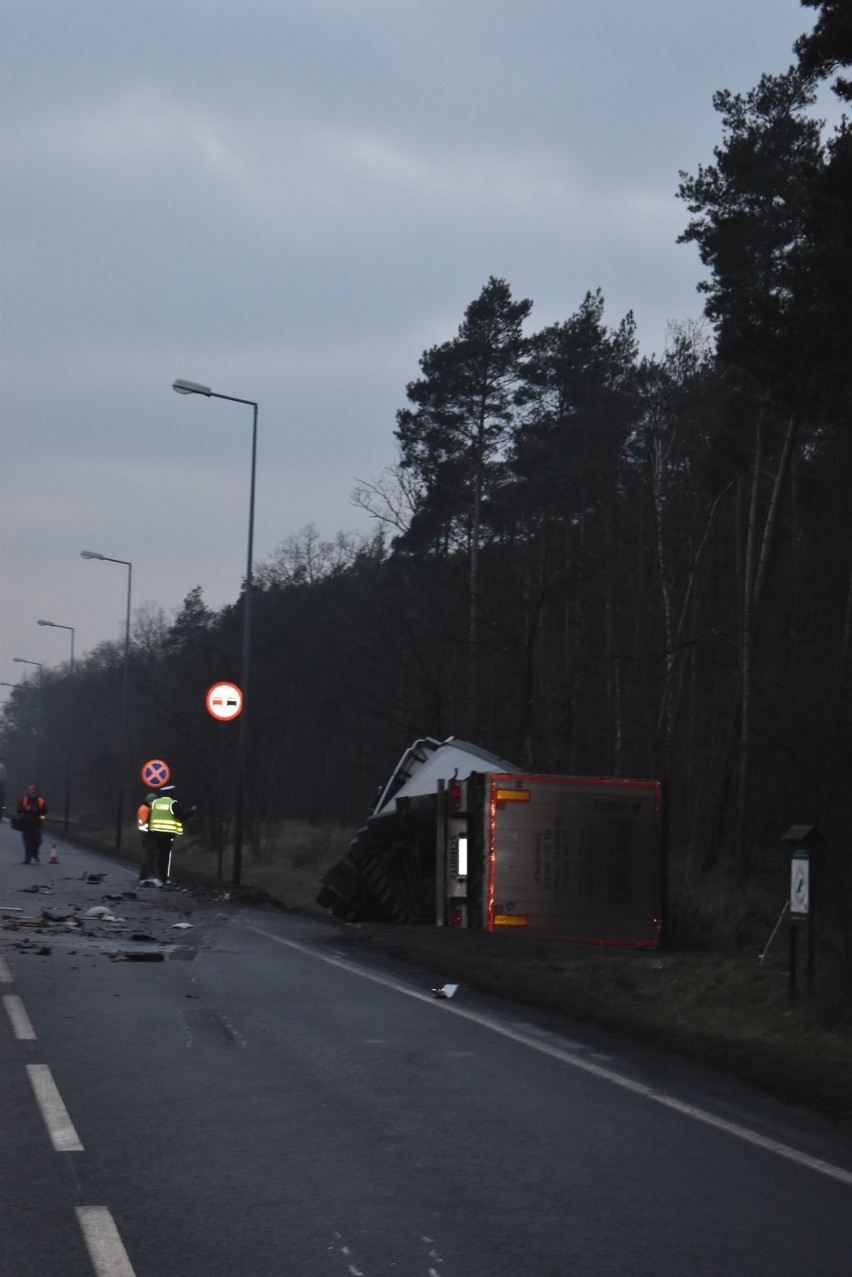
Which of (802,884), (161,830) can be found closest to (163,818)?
(161,830)

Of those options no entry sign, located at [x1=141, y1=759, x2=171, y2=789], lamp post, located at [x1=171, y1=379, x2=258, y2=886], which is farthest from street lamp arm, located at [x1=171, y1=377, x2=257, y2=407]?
no entry sign, located at [x1=141, y1=759, x2=171, y2=789]

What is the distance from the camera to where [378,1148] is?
7.78 metres

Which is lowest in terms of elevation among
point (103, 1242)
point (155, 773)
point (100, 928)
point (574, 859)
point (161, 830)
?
point (103, 1242)

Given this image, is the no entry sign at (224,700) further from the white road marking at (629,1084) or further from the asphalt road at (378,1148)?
the asphalt road at (378,1148)

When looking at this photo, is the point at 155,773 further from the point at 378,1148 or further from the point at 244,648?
the point at 378,1148

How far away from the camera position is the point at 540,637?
5869 centimetres

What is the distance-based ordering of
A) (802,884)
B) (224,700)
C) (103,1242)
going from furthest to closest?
(224,700)
(802,884)
(103,1242)

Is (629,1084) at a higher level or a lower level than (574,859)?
lower

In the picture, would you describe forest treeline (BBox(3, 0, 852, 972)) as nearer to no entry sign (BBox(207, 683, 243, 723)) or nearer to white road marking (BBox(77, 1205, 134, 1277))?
no entry sign (BBox(207, 683, 243, 723))

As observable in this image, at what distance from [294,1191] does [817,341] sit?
45.2ft

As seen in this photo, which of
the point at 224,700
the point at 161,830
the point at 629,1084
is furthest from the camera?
the point at 224,700

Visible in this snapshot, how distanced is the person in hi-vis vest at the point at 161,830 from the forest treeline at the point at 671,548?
4.58 meters

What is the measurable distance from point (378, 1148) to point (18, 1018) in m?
4.87

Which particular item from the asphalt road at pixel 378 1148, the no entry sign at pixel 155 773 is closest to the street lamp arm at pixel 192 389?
the no entry sign at pixel 155 773
